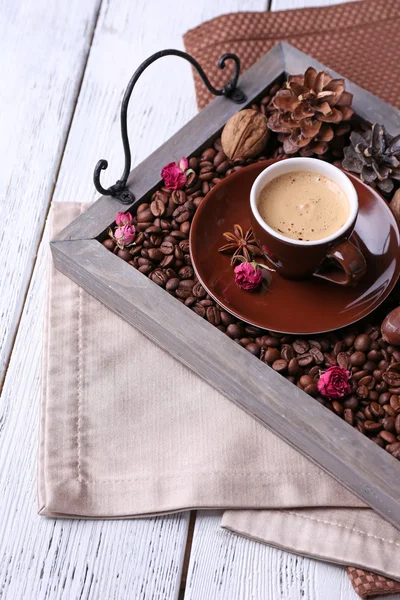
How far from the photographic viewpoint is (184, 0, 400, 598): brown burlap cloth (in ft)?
5.57

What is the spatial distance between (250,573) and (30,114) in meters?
1.10

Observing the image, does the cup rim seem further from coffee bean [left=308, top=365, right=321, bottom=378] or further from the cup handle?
coffee bean [left=308, top=365, right=321, bottom=378]

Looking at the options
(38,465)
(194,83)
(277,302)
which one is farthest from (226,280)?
(194,83)

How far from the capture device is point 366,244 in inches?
54.0

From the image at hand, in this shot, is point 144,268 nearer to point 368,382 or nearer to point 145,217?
point 145,217

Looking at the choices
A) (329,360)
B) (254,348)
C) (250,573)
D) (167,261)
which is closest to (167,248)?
(167,261)

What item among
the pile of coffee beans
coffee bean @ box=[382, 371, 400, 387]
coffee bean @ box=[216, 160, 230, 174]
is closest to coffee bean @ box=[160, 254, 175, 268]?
the pile of coffee beans

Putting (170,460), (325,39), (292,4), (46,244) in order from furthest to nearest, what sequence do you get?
(292,4), (325,39), (46,244), (170,460)

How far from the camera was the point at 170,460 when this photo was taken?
1.32 m

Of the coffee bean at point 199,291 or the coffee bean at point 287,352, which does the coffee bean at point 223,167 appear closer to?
the coffee bean at point 199,291

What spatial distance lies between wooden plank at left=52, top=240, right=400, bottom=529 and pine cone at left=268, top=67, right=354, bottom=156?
1.32 ft

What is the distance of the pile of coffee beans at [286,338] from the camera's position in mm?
1259

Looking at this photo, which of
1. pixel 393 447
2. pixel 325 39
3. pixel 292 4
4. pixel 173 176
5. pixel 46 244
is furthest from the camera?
pixel 292 4

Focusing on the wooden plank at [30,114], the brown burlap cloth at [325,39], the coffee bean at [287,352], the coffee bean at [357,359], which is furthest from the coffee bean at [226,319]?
the brown burlap cloth at [325,39]
